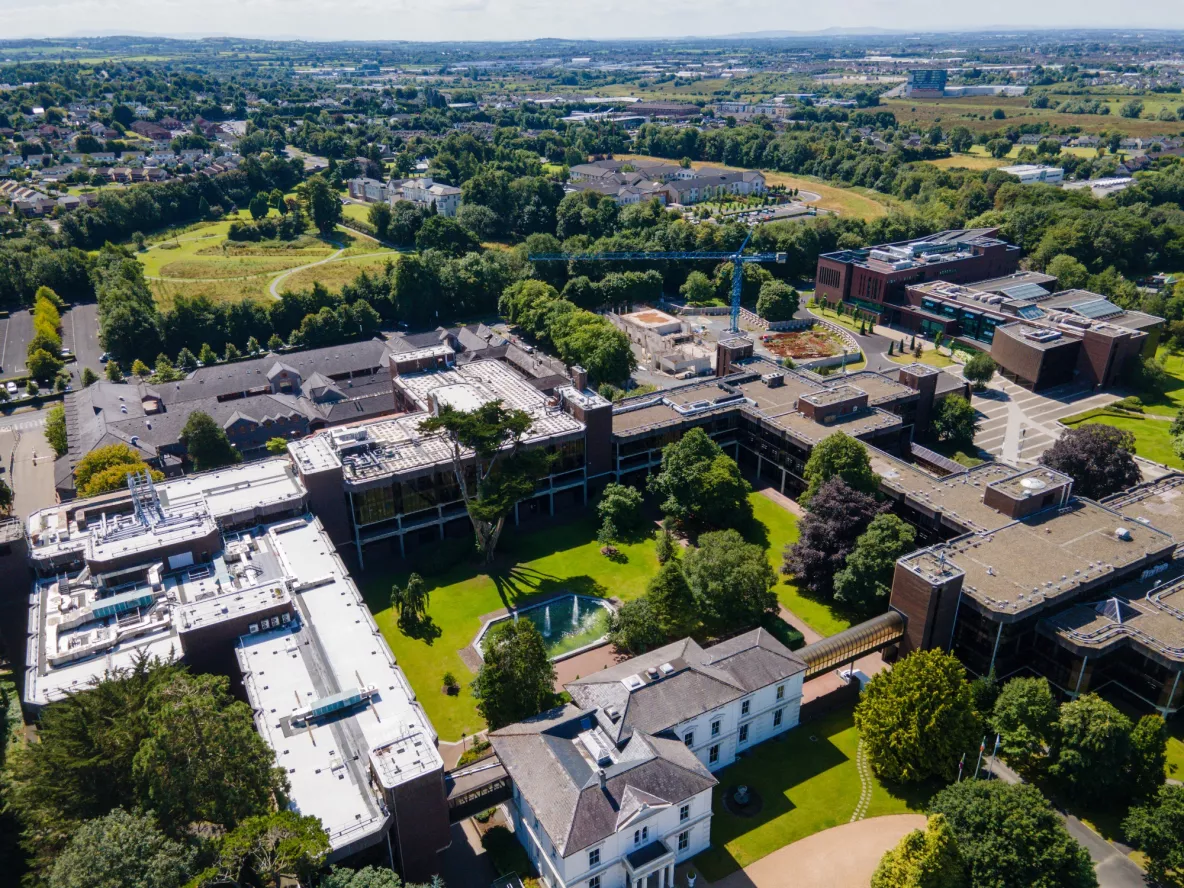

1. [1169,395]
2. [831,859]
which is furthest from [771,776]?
[1169,395]

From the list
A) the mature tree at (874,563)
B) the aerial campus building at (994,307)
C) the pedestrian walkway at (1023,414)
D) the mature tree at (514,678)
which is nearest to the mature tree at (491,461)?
the mature tree at (514,678)

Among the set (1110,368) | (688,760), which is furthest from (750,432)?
(1110,368)

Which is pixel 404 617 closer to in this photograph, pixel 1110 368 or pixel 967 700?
pixel 967 700

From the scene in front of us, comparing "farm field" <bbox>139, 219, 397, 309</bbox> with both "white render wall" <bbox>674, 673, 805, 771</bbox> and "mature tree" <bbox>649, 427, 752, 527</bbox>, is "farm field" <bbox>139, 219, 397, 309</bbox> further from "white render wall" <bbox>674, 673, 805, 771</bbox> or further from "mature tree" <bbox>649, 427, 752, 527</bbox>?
"white render wall" <bbox>674, 673, 805, 771</bbox>

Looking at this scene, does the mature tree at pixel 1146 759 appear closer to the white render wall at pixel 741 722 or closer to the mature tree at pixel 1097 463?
the white render wall at pixel 741 722

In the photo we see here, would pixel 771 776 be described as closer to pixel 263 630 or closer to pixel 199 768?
pixel 199 768

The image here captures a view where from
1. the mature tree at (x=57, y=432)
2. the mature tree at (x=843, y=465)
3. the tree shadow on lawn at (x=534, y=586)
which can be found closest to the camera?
the tree shadow on lawn at (x=534, y=586)

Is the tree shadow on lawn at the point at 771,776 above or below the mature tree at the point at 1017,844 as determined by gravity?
below
